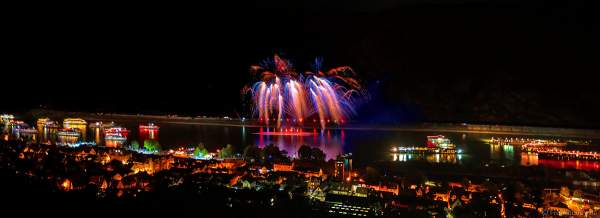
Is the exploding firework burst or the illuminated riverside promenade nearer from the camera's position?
the illuminated riverside promenade

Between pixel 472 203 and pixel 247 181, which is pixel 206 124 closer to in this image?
pixel 247 181

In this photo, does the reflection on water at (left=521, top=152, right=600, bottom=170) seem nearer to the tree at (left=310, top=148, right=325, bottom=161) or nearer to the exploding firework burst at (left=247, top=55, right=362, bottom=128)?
the tree at (left=310, top=148, right=325, bottom=161)

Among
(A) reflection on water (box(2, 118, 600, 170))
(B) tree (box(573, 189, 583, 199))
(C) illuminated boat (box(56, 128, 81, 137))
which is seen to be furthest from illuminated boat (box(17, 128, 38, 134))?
(B) tree (box(573, 189, 583, 199))

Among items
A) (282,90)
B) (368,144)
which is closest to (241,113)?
(282,90)

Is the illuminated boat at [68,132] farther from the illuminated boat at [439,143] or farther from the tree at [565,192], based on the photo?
the tree at [565,192]

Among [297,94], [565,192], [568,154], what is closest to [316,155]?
[565,192]

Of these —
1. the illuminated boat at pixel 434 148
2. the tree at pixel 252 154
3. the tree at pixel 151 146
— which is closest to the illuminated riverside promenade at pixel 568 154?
the illuminated boat at pixel 434 148

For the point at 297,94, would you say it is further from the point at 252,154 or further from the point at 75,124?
the point at 75,124
